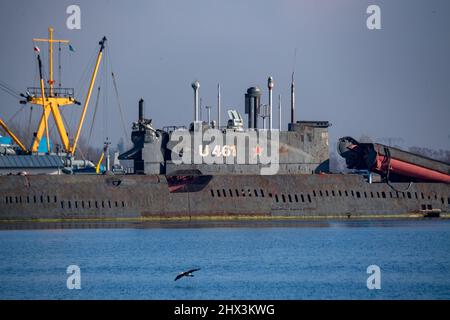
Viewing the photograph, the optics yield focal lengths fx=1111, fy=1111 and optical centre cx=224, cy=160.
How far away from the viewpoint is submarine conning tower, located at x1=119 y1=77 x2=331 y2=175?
3150 inches

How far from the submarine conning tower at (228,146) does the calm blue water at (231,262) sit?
18.5 feet

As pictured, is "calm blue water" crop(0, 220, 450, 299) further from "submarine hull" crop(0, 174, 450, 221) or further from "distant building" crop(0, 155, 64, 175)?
"distant building" crop(0, 155, 64, 175)

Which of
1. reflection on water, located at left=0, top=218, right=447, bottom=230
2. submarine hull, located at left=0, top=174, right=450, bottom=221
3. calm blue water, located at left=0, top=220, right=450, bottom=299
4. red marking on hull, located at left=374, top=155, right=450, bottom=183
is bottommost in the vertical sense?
reflection on water, located at left=0, top=218, right=447, bottom=230

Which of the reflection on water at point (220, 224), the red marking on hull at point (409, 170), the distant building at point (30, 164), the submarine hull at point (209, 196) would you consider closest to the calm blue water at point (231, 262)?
the submarine hull at point (209, 196)

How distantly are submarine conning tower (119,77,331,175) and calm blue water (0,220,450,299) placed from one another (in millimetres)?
5641

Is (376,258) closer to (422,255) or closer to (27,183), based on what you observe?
(422,255)

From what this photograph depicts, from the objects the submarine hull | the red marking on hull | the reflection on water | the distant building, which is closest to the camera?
the submarine hull

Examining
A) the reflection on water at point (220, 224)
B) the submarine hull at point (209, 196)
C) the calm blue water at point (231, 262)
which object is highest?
the submarine hull at point (209, 196)

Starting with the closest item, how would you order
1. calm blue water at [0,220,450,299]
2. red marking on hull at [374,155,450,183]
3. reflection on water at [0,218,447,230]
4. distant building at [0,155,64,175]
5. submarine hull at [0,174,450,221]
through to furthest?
calm blue water at [0,220,450,299], submarine hull at [0,174,450,221], reflection on water at [0,218,447,230], red marking on hull at [374,155,450,183], distant building at [0,155,64,175]

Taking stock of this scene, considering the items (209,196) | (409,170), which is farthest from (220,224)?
(409,170)

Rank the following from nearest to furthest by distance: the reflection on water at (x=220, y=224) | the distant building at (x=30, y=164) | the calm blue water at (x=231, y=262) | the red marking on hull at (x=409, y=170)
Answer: the calm blue water at (x=231, y=262) < the reflection on water at (x=220, y=224) < the red marking on hull at (x=409, y=170) < the distant building at (x=30, y=164)

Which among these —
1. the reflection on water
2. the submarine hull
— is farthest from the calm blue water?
the reflection on water

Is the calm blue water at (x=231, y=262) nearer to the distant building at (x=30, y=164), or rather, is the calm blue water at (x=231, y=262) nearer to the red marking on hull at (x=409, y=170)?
the red marking on hull at (x=409, y=170)

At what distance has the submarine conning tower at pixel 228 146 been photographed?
80000mm
